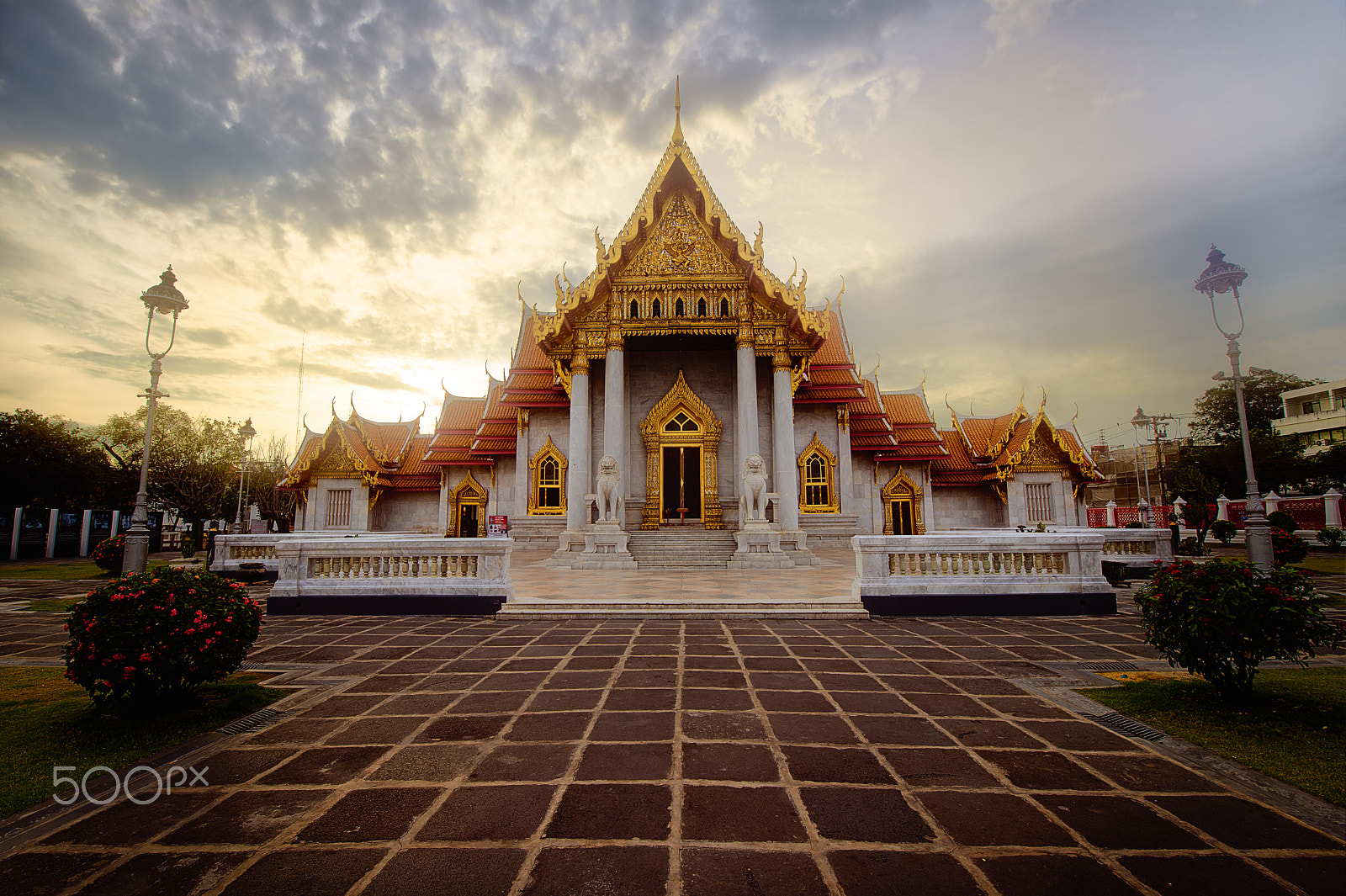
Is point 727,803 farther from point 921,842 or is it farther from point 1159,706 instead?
point 1159,706

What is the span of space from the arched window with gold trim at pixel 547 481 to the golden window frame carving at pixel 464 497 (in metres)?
3.36

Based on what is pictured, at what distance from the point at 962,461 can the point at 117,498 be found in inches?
1711

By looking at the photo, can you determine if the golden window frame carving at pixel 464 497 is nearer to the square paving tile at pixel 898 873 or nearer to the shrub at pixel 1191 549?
the square paving tile at pixel 898 873

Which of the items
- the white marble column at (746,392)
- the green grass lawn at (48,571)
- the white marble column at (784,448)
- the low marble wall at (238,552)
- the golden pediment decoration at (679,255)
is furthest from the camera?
the green grass lawn at (48,571)

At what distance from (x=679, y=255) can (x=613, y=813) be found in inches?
608

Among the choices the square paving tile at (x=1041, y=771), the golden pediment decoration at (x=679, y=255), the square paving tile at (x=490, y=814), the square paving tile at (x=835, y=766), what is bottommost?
the square paving tile at (x=1041, y=771)

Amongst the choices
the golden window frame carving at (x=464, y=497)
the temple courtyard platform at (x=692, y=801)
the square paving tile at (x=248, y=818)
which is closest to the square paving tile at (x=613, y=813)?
the temple courtyard platform at (x=692, y=801)

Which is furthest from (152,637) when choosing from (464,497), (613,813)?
(464,497)

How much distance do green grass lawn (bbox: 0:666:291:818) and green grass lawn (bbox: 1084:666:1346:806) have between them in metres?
5.98

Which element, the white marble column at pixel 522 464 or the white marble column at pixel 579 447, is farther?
the white marble column at pixel 522 464

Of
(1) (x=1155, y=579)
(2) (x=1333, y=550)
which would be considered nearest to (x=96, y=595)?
(1) (x=1155, y=579)

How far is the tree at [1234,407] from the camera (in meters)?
43.0

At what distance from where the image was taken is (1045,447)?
2169 centimetres

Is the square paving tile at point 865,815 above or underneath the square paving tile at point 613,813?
underneath
